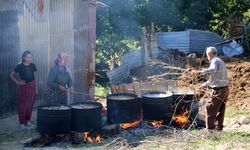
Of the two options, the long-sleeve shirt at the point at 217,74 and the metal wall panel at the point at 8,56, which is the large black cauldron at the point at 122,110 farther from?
the metal wall panel at the point at 8,56

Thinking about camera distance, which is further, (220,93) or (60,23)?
(60,23)

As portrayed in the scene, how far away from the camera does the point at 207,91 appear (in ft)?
35.3

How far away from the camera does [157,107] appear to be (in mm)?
11070

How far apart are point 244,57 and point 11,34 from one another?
12559mm

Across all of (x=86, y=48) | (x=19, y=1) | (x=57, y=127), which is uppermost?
(x=19, y=1)

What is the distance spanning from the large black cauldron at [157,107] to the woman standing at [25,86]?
2.79 m

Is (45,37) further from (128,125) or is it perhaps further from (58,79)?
(128,125)

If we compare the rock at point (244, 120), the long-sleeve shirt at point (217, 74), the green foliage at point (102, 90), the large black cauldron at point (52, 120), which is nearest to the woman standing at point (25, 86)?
the large black cauldron at point (52, 120)

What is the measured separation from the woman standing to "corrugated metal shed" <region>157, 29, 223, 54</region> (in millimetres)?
11850

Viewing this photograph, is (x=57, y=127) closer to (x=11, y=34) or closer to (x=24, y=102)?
(x=24, y=102)

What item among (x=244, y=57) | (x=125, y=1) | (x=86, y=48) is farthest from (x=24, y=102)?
(x=125, y=1)

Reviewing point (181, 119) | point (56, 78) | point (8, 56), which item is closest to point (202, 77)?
point (181, 119)

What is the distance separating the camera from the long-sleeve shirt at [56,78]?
11188mm

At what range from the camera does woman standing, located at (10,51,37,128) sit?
10.8m
